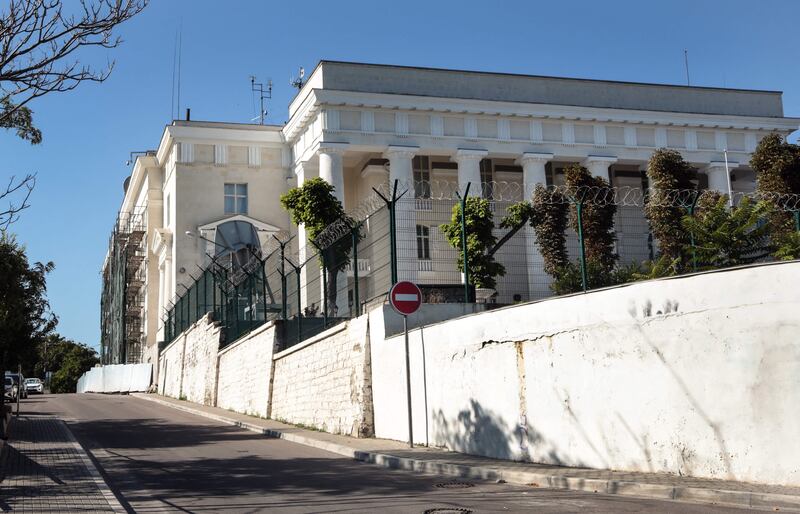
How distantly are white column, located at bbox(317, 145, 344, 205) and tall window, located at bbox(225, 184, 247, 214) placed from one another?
8406 mm

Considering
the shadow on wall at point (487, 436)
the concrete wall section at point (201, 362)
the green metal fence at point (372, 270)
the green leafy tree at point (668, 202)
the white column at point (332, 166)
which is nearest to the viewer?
the shadow on wall at point (487, 436)

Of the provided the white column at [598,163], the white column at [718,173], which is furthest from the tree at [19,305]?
the white column at [718,173]

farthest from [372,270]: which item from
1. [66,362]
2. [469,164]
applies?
[66,362]

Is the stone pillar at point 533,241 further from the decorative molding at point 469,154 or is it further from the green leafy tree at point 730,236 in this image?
the green leafy tree at point 730,236

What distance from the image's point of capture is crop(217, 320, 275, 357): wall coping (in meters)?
24.5

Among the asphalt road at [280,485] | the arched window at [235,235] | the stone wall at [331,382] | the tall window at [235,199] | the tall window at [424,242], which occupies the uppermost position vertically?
the tall window at [235,199]

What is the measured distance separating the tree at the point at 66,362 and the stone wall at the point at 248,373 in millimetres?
60012

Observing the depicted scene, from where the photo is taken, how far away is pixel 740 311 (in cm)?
966

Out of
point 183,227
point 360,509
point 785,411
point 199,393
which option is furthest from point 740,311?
point 183,227

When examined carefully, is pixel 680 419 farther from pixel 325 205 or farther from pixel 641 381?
pixel 325 205

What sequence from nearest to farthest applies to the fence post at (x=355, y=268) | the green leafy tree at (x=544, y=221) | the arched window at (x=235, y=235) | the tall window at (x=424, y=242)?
1. the fence post at (x=355, y=268)
2. the tall window at (x=424, y=242)
3. the green leafy tree at (x=544, y=221)
4. the arched window at (x=235, y=235)

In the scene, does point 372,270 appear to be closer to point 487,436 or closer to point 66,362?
point 487,436

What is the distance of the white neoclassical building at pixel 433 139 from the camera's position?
47.5m

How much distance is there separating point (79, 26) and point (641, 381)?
9619 mm
